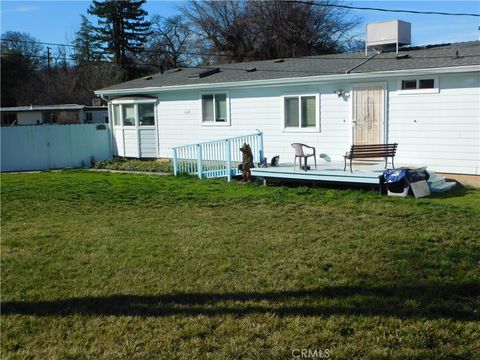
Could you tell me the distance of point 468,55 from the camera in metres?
12.7

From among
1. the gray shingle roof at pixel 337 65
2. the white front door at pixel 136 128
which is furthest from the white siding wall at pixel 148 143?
the gray shingle roof at pixel 337 65

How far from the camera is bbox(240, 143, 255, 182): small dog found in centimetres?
1398

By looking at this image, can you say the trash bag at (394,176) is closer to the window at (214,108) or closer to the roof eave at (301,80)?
the roof eave at (301,80)

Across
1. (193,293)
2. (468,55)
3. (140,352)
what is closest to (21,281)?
(193,293)

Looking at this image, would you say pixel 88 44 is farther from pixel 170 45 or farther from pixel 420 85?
pixel 420 85

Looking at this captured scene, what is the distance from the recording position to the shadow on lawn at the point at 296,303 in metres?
4.50

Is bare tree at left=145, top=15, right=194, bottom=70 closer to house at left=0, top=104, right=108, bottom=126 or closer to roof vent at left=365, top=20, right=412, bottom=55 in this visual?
house at left=0, top=104, right=108, bottom=126

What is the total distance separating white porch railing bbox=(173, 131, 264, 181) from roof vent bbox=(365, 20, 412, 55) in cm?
451

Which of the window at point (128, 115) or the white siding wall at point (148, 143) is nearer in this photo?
the white siding wall at point (148, 143)

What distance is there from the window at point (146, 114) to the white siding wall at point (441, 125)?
30.8 ft

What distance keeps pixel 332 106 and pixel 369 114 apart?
1.14 m

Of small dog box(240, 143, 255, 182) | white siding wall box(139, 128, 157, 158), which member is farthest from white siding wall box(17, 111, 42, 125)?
small dog box(240, 143, 255, 182)

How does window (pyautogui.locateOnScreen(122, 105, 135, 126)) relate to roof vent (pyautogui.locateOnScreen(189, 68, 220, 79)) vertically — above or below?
below

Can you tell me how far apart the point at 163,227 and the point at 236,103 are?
907 centimetres
